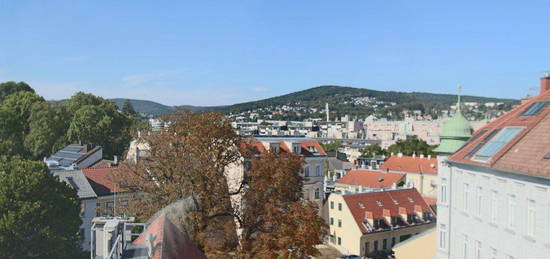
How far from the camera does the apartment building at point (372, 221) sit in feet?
130

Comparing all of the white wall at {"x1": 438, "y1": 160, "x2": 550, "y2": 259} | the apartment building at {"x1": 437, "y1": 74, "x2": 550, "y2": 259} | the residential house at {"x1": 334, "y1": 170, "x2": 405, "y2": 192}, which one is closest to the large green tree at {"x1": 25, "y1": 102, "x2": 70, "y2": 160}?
the residential house at {"x1": 334, "y1": 170, "x2": 405, "y2": 192}

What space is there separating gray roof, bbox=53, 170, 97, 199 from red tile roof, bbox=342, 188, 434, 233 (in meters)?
20.4

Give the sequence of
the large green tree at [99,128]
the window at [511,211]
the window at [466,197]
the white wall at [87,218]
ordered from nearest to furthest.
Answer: the window at [511,211] < the window at [466,197] < the white wall at [87,218] < the large green tree at [99,128]

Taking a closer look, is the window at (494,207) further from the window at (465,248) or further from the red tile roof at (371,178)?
the red tile roof at (371,178)

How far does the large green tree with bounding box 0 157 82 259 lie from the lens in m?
25.6

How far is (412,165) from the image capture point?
6888 centimetres

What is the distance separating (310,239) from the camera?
22.2 meters

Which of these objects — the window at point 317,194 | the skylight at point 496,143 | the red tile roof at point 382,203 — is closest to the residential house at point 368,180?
the red tile roof at point 382,203

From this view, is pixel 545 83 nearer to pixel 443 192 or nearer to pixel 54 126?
pixel 443 192

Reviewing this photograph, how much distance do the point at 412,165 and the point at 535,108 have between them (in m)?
51.6

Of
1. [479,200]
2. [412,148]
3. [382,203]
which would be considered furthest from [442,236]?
[412,148]

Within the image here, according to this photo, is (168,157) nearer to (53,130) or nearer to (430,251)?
(430,251)

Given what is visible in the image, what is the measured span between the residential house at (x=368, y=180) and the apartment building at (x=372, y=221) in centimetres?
1304

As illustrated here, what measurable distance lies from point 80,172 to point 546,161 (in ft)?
107
